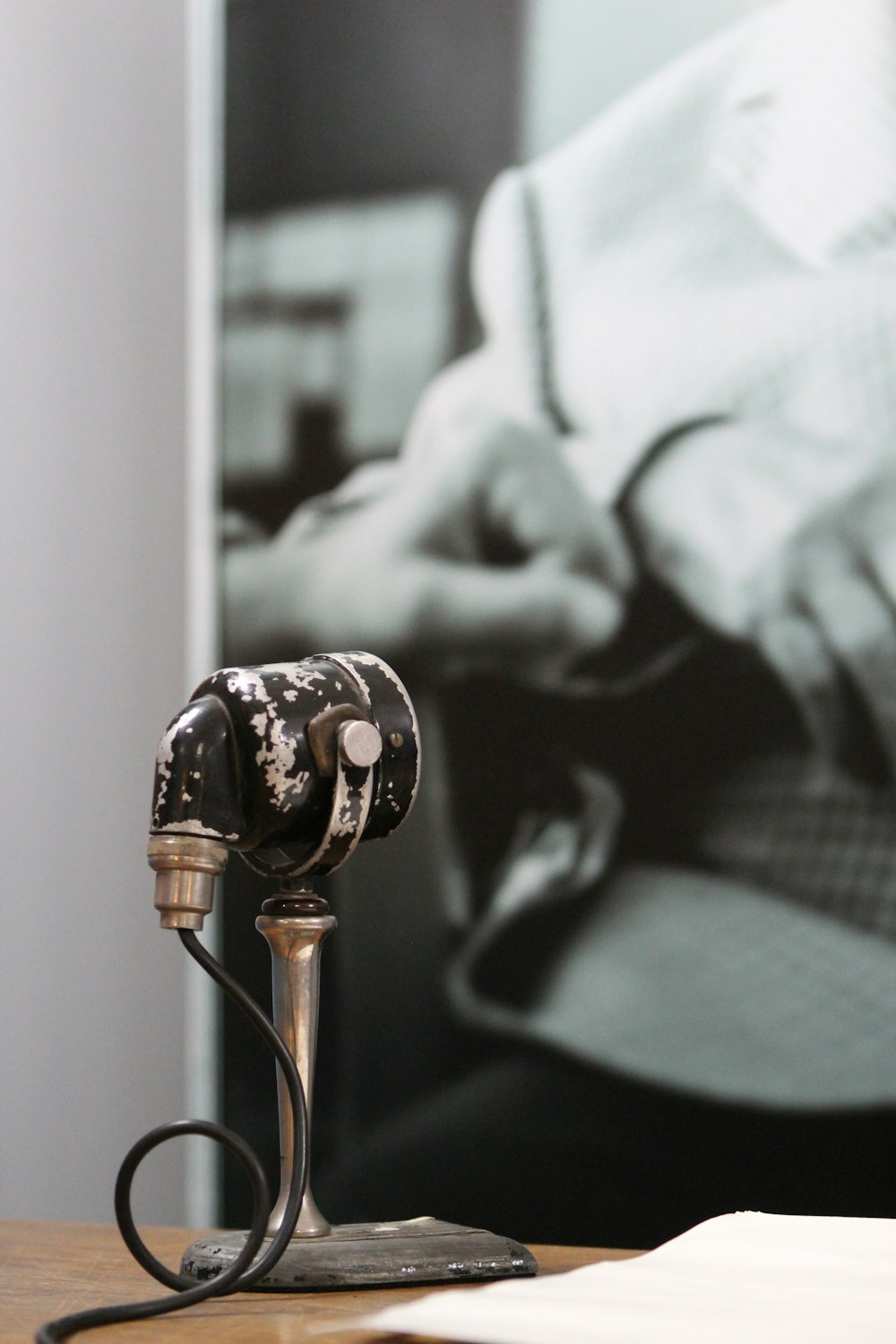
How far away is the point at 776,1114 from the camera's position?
1550mm

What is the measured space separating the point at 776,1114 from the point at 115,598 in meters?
0.93

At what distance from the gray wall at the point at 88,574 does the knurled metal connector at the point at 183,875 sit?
88 cm

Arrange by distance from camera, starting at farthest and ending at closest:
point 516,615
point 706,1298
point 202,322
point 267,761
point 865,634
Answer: point 202,322, point 516,615, point 865,634, point 267,761, point 706,1298

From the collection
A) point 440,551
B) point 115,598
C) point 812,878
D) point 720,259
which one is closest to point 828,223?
point 720,259

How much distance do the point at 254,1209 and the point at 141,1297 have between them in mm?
62

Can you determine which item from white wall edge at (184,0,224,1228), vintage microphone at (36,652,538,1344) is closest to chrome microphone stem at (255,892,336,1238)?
vintage microphone at (36,652,538,1344)

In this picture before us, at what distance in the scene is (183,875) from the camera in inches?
23.0

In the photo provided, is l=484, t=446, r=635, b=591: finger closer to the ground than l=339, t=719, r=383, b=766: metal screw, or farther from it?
farther from it

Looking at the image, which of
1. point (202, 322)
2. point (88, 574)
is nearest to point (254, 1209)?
point (88, 574)

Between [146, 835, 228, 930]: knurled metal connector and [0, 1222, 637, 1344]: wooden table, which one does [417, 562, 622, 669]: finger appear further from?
[146, 835, 228, 930]: knurled metal connector

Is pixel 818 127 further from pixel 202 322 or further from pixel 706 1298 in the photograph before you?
pixel 706 1298

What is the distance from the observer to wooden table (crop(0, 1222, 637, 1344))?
1.67 feet

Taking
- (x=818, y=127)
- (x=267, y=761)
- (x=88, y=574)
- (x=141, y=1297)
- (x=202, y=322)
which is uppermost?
(x=818, y=127)

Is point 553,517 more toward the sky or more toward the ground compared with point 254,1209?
more toward the sky
